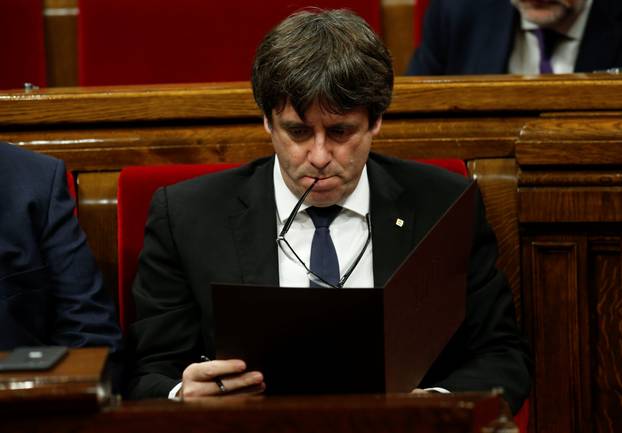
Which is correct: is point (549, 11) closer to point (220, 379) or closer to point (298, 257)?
point (298, 257)

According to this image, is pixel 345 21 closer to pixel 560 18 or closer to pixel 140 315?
pixel 140 315

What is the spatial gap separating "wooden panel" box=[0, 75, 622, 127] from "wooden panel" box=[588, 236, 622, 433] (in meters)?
0.15

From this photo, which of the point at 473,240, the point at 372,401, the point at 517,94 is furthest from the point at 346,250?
the point at 372,401

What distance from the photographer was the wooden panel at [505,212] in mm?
1005

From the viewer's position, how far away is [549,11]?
51.7 inches

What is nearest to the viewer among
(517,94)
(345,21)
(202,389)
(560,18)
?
(202,389)

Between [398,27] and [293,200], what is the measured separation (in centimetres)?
64

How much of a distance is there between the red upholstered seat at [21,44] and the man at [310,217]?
1.78 ft

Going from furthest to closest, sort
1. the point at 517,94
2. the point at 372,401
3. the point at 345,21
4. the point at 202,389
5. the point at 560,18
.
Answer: the point at 560,18 < the point at 517,94 < the point at 345,21 < the point at 202,389 < the point at 372,401

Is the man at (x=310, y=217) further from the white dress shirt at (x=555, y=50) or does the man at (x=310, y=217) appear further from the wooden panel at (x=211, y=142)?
the white dress shirt at (x=555, y=50)

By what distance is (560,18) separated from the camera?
133 centimetres

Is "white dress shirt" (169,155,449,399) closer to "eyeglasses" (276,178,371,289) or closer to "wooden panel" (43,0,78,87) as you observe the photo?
"eyeglasses" (276,178,371,289)

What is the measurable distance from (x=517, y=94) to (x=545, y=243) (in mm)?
147

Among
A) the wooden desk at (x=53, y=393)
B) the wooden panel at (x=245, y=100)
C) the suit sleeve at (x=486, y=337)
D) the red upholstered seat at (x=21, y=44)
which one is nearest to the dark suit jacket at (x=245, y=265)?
the suit sleeve at (x=486, y=337)
